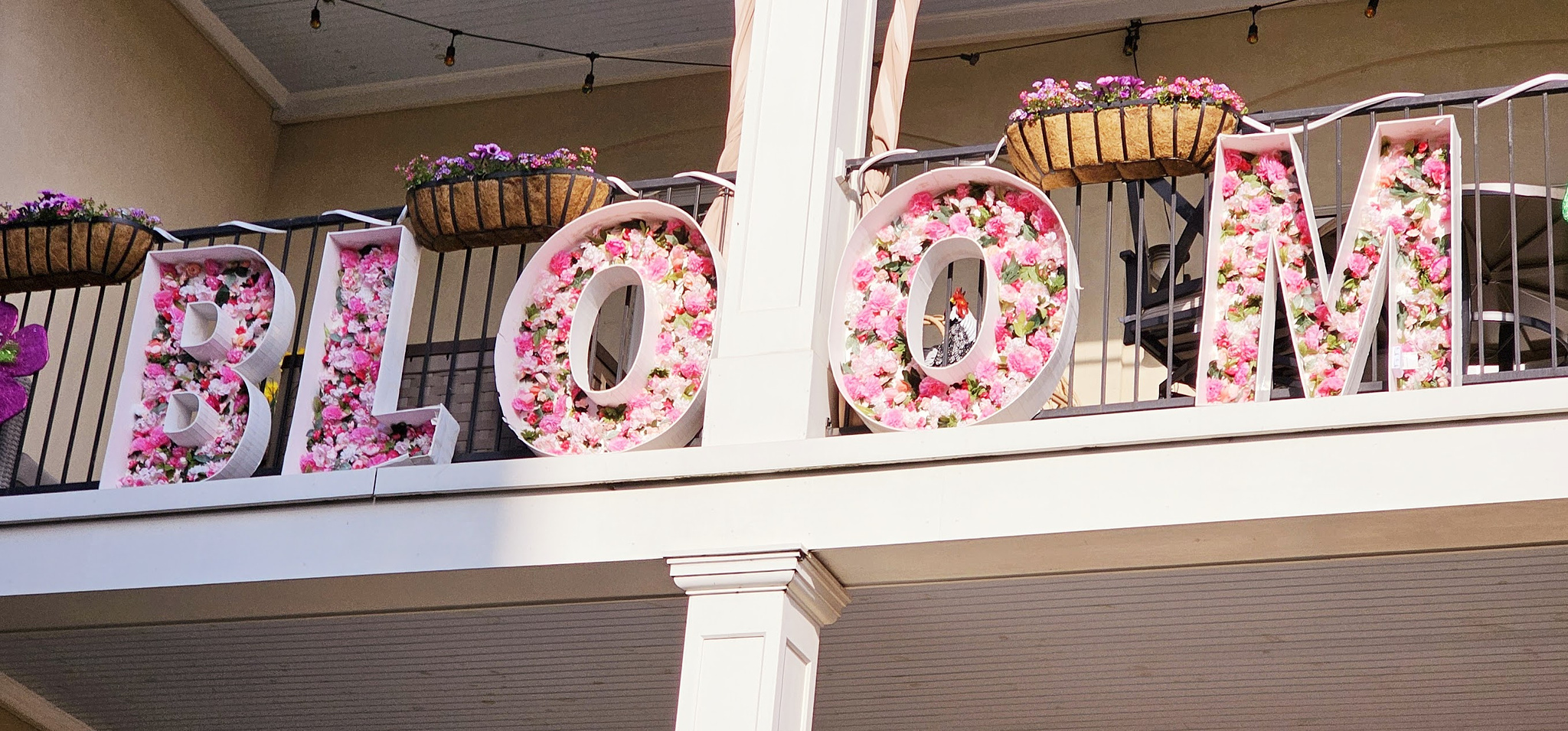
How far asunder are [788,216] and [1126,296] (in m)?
1.37

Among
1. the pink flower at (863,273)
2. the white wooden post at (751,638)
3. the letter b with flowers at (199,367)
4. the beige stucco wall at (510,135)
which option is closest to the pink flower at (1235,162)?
the pink flower at (863,273)

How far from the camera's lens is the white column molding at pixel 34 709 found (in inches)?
260

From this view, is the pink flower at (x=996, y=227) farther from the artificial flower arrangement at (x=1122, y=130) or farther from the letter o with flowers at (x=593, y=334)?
the letter o with flowers at (x=593, y=334)

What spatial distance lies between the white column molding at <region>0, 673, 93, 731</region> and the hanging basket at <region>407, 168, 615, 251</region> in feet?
8.23

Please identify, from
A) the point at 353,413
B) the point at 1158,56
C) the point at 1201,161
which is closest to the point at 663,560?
the point at 353,413

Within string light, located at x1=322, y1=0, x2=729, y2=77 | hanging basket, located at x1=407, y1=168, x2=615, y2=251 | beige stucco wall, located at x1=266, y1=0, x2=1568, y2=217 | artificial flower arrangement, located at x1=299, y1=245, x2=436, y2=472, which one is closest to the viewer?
artificial flower arrangement, located at x1=299, y1=245, x2=436, y2=472

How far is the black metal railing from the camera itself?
16.2ft

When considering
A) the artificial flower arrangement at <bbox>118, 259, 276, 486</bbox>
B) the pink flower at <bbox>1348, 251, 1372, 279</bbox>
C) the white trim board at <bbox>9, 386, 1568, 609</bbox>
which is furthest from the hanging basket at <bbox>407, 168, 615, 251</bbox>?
the pink flower at <bbox>1348, 251, 1372, 279</bbox>

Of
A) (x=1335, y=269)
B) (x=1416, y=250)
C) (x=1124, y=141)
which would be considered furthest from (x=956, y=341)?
(x=1416, y=250)

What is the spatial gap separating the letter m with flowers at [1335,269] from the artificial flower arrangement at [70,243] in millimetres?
3399

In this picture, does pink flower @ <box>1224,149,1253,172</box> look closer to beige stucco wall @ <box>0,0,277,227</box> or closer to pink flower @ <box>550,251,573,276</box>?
pink flower @ <box>550,251,573,276</box>

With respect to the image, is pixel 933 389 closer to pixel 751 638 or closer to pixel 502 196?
pixel 751 638

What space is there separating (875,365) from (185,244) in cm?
243

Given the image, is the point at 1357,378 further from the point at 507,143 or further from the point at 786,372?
the point at 507,143
